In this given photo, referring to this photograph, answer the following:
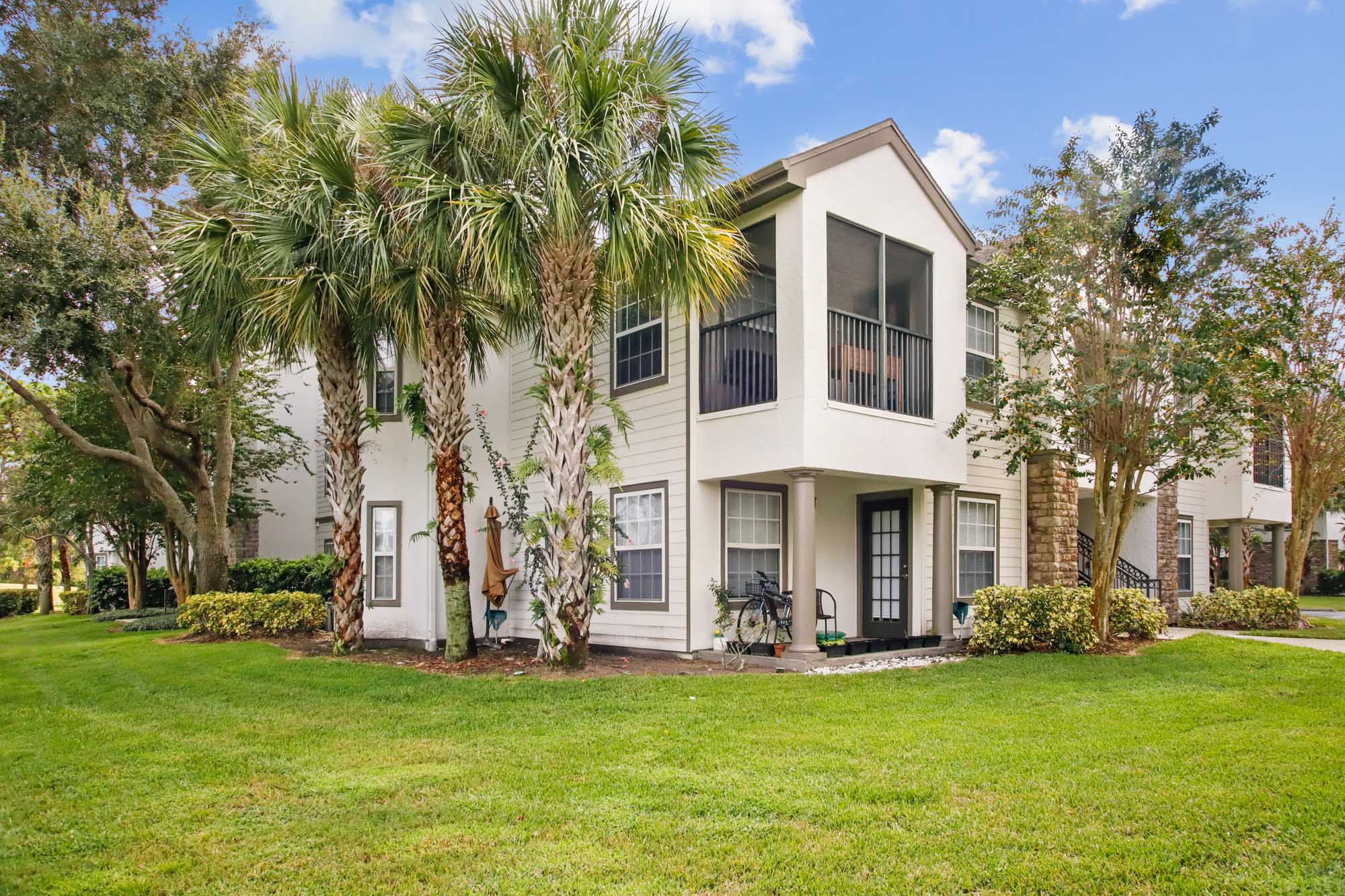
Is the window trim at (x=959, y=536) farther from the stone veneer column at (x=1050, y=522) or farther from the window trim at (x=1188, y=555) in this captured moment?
the window trim at (x=1188, y=555)

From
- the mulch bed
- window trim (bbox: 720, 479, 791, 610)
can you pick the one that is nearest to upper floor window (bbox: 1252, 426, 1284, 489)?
window trim (bbox: 720, 479, 791, 610)

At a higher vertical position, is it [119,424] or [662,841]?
[119,424]

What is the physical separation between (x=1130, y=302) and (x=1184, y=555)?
9.42 metres

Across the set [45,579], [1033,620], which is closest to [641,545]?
[1033,620]

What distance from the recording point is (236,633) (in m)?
15.8

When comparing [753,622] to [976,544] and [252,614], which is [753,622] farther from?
[252,614]

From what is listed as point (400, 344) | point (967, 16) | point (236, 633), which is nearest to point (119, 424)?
point (236, 633)

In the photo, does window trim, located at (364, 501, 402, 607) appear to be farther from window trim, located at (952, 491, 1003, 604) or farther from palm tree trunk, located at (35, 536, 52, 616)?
palm tree trunk, located at (35, 536, 52, 616)

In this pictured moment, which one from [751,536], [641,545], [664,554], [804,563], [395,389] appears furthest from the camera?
[395,389]

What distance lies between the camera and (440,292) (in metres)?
11.5

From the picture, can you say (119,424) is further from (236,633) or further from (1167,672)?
(1167,672)

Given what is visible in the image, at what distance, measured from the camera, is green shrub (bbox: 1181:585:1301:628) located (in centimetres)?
1672

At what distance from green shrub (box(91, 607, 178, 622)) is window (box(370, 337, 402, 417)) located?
911cm

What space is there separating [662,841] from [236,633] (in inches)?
529
